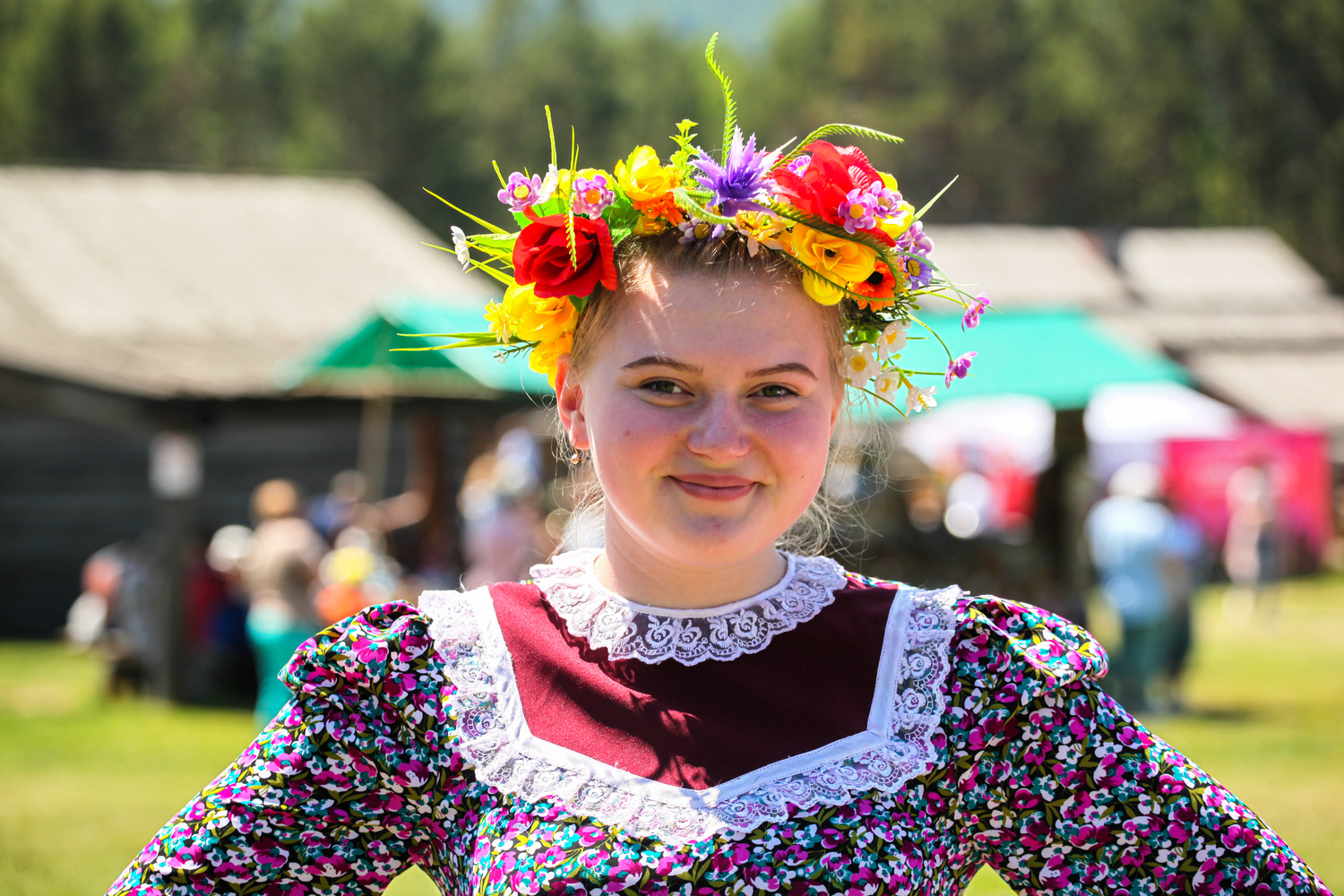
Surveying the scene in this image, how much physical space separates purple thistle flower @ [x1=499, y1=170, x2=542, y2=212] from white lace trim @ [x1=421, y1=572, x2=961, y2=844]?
0.52 meters

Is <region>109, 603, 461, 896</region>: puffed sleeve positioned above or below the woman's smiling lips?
below

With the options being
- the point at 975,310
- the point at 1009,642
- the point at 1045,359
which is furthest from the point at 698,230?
the point at 1045,359

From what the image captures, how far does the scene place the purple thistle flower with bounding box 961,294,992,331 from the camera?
181 cm

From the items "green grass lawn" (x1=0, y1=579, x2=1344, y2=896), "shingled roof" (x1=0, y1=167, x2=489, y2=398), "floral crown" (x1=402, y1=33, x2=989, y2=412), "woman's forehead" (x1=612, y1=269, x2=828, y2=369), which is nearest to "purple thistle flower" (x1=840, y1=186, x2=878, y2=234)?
"floral crown" (x1=402, y1=33, x2=989, y2=412)

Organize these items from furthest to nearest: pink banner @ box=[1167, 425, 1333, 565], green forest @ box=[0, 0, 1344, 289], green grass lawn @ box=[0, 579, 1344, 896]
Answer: green forest @ box=[0, 0, 1344, 289] < pink banner @ box=[1167, 425, 1333, 565] < green grass lawn @ box=[0, 579, 1344, 896]

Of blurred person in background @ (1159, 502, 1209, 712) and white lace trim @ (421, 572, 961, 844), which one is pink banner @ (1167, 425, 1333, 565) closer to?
blurred person in background @ (1159, 502, 1209, 712)

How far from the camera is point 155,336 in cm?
1339

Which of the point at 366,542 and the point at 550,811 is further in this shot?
the point at 366,542

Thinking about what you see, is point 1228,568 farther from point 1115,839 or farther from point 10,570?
point 1115,839

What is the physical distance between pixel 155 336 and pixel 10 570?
8.85 feet

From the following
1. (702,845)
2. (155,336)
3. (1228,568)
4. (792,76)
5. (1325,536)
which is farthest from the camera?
(792,76)

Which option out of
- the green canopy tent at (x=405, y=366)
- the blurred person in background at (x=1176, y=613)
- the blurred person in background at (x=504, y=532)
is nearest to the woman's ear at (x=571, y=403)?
the blurred person in background at (x=504, y=532)

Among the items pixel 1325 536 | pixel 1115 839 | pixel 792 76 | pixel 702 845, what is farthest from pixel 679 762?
pixel 792 76

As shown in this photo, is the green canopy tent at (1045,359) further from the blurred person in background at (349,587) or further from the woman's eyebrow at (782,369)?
the woman's eyebrow at (782,369)
